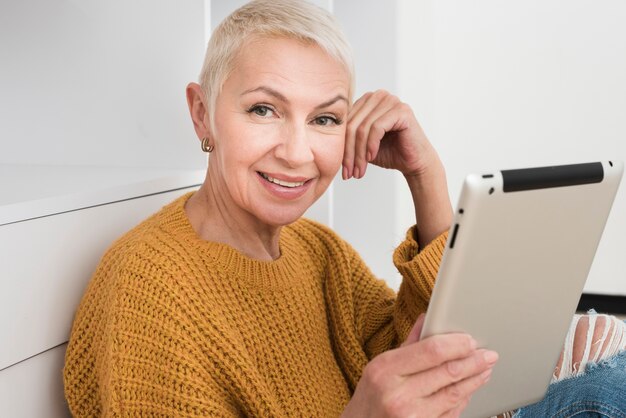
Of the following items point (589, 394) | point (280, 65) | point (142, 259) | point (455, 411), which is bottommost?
point (589, 394)

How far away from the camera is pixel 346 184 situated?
2.15 meters

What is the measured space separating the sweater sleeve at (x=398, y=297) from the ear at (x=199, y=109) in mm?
328

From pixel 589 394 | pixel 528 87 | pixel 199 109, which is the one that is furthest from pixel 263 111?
pixel 528 87

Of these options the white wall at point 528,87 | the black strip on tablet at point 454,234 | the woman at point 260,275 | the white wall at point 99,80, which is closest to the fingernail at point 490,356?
the woman at point 260,275

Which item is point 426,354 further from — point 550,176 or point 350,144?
point 350,144

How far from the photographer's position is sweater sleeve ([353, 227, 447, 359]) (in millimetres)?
1235

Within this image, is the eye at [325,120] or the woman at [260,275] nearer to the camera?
the woman at [260,275]

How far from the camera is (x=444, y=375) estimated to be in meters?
0.85

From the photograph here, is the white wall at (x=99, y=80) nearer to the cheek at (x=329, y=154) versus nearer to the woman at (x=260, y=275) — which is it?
the woman at (x=260, y=275)

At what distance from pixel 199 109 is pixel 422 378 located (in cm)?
52

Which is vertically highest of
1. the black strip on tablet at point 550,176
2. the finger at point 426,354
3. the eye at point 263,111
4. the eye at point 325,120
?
the eye at point 263,111

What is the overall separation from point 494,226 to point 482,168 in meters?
1.99

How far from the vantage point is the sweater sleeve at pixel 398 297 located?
48.6 inches

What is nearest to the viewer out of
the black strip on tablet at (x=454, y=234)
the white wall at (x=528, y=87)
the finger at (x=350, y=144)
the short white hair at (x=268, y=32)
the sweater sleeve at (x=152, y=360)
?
the black strip on tablet at (x=454, y=234)
